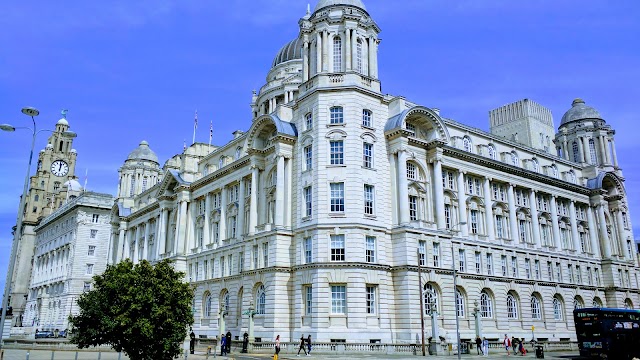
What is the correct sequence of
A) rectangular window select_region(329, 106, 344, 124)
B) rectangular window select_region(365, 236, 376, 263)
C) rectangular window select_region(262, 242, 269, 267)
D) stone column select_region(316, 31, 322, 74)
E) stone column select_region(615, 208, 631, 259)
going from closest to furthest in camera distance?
1. rectangular window select_region(365, 236, 376, 263)
2. rectangular window select_region(329, 106, 344, 124)
3. rectangular window select_region(262, 242, 269, 267)
4. stone column select_region(316, 31, 322, 74)
5. stone column select_region(615, 208, 631, 259)

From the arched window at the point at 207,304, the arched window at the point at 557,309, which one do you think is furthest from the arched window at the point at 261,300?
the arched window at the point at 557,309

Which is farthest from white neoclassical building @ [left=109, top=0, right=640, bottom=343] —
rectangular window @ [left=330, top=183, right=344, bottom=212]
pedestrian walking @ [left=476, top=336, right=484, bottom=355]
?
pedestrian walking @ [left=476, top=336, right=484, bottom=355]

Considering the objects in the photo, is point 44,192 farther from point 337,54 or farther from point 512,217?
point 512,217

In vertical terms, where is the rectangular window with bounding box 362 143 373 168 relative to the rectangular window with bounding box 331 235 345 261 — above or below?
above

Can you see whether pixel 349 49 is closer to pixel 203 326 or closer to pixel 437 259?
pixel 437 259

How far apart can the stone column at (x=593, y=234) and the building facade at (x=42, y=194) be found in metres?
113

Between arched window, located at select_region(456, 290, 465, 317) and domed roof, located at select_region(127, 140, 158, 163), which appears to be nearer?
arched window, located at select_region(456, 290, 465, 317)

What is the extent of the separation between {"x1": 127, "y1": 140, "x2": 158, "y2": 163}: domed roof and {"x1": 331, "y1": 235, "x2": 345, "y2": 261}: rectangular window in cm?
6163

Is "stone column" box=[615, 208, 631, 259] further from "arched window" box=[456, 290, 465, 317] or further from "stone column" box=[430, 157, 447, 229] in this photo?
"stone column" box=[430, 157, 447, 229]

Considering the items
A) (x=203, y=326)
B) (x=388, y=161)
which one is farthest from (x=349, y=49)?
(x=203, y=326)

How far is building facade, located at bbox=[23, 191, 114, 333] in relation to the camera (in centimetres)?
9656

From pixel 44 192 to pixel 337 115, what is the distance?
11551 centimetres

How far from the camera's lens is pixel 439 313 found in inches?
1925

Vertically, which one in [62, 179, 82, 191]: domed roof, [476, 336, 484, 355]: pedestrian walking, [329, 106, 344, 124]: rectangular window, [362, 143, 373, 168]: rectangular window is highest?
[62, 179, 82, 191]: domed roof
